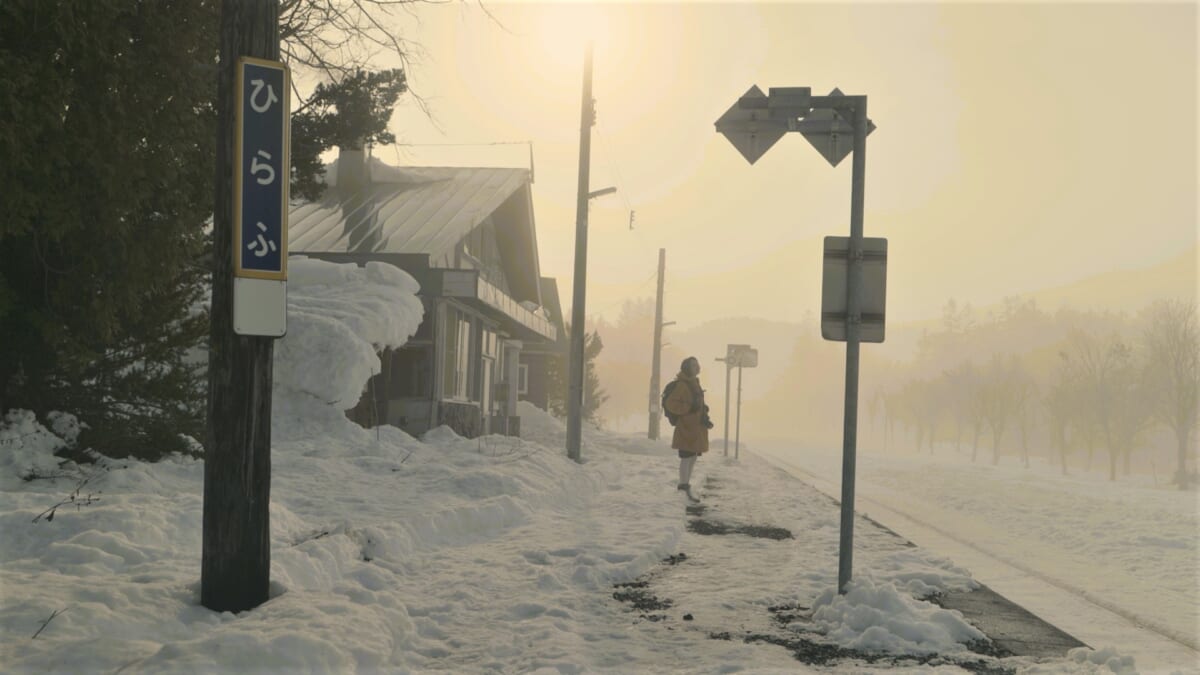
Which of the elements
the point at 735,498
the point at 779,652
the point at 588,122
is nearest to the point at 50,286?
the point at 779,652

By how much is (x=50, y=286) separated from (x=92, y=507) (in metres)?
1.99

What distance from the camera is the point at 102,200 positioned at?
277 inches

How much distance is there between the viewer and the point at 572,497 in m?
13.4

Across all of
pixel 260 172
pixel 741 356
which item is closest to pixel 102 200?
pixel 260 172

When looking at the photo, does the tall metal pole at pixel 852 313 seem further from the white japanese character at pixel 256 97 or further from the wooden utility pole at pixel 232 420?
the white japanese character at pixel 256 97

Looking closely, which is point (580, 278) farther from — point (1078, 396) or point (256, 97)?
point (1078, 396)

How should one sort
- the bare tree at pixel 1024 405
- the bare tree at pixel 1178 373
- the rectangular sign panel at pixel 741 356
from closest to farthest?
the rectangular sign panel at pixel 741 356
the bare tree at pixel 1178 373
the bare tree at pixel 1024 405

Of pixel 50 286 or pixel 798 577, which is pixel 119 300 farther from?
pixel 798 577

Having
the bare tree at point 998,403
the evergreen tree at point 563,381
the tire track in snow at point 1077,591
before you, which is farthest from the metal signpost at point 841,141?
the bare tree at point 998,403

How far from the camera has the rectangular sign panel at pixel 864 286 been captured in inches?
276

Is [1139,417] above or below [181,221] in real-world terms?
below

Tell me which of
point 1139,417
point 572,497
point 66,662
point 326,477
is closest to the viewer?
point 66,662

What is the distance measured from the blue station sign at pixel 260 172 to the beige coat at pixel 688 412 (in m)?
8.91

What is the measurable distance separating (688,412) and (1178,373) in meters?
39.4
